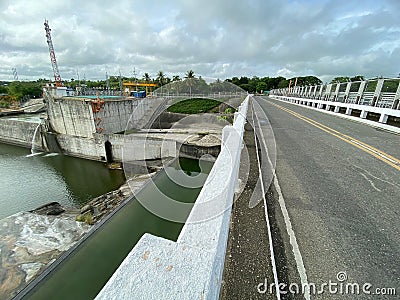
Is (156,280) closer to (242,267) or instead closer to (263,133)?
(242,267)

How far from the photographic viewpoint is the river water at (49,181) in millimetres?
11148

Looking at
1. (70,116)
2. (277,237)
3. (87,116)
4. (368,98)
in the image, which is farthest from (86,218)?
(368,98)

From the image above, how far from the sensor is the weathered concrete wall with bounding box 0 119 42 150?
20914 millimetres

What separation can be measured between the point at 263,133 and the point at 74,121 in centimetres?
1870

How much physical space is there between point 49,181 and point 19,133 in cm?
1326

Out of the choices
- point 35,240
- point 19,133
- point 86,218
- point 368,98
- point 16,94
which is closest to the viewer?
point 35,240

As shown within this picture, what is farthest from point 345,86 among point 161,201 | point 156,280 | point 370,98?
point 156,280

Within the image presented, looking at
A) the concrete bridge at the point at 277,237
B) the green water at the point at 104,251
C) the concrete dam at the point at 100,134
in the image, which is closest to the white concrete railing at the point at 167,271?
the concrete bridge at the point at 277,237

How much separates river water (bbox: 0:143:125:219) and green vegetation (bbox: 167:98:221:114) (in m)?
15.6

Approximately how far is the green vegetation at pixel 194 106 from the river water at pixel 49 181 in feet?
51.3

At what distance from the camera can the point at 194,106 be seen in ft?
102

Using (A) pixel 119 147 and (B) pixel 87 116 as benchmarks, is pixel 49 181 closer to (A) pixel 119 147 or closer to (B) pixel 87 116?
(A) pixel 119 147

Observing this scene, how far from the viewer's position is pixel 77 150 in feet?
60.3

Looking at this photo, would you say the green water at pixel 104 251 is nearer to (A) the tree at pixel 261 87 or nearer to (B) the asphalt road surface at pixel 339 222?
(B) the asphalt road surface at pixel 339 222
